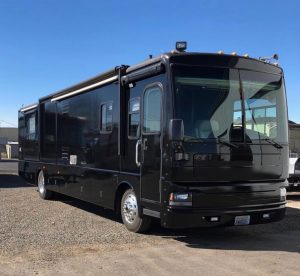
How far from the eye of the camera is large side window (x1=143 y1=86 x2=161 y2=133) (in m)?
8.45

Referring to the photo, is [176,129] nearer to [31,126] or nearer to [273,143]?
[273,143]

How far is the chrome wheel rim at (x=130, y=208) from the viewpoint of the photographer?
30.3ft

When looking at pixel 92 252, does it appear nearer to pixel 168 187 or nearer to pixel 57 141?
pixel 168 187

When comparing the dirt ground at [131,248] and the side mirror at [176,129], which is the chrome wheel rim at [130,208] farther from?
the side mirror at [176,129]

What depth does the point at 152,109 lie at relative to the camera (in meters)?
8.67

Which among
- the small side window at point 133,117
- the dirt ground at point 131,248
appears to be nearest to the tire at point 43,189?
the dirt ground at point 131,248

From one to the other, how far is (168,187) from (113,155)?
2.25m

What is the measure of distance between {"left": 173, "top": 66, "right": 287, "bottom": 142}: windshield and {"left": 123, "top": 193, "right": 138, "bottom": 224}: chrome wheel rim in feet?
6.35

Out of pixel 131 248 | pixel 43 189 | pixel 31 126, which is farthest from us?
pixel 31 126

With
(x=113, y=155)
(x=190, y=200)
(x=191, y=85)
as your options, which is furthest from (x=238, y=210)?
(x=113, y=155)

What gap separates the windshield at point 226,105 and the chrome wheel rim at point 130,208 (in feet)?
6.35

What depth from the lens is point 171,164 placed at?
7934mm

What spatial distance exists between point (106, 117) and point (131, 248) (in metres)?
3.16

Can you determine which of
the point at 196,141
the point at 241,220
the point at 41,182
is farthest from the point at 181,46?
the point at 41,182
